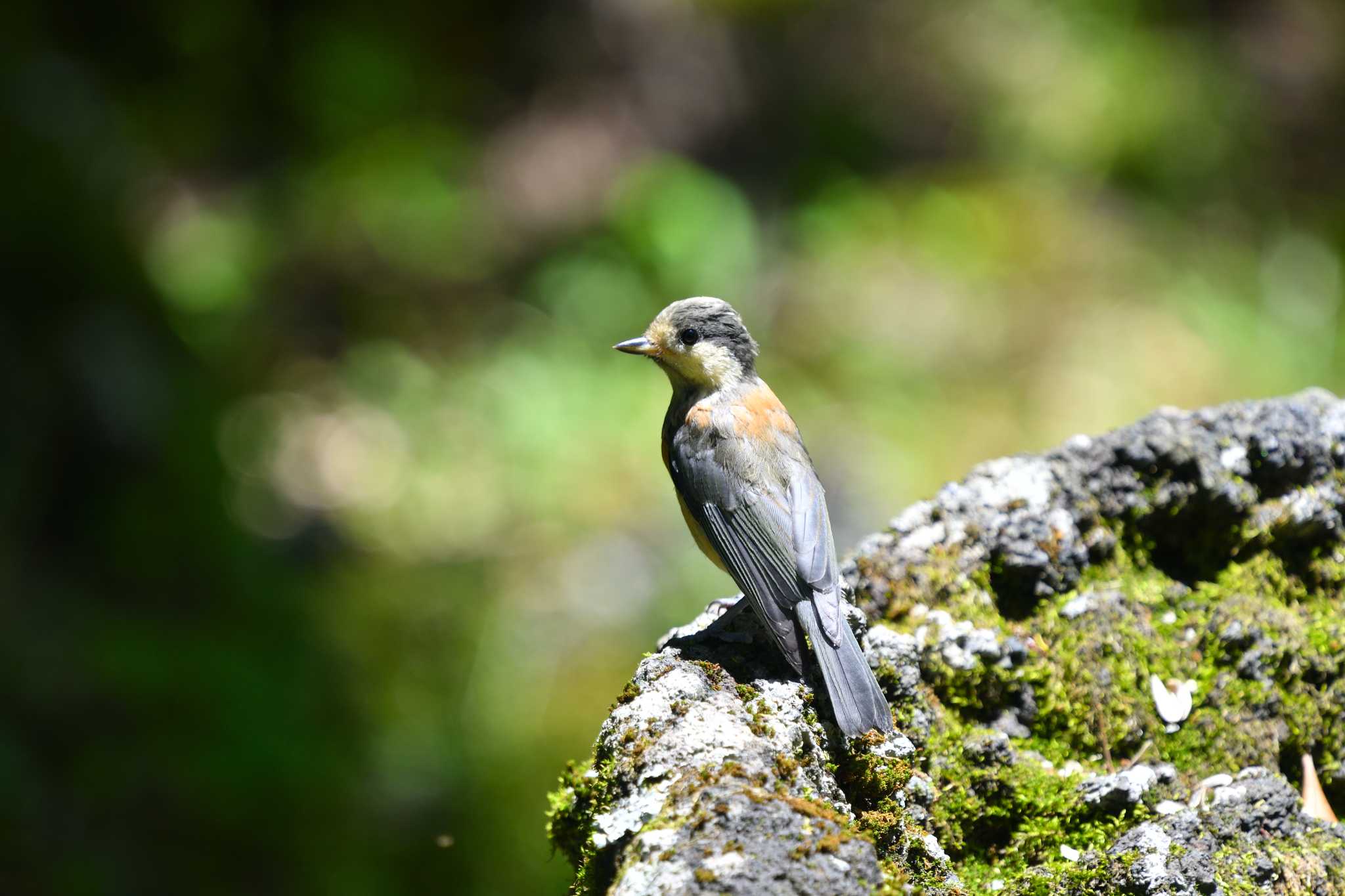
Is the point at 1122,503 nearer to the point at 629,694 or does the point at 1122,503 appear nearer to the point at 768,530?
the point at 768,530

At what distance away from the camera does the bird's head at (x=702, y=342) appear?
3688 millimetres

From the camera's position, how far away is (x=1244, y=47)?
8867mm

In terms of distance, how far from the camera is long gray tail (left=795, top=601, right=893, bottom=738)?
2514mm

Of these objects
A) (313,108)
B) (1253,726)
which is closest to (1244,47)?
(313,108)

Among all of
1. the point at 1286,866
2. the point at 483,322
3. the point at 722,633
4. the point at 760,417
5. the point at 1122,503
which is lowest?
the point at 1286,866

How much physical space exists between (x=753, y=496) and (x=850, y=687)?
2.78ft

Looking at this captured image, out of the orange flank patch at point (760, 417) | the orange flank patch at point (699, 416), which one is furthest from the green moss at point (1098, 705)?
the orange flank patch at point (699, 416)

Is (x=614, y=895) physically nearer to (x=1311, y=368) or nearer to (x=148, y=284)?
(x=148, y=284)

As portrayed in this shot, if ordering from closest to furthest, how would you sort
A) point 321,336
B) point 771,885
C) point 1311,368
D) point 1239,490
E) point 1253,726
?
point 771,885 < point 1253,726 < point 1239,490 < point 1311,368 < point 321,336

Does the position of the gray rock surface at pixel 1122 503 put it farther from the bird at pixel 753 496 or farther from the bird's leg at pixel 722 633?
the bird's leg at pixel 722 633

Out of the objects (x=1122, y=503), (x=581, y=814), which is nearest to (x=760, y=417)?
(x=1122, y=503)

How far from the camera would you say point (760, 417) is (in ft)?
11.7

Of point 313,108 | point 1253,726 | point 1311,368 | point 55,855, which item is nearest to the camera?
point 1253,726

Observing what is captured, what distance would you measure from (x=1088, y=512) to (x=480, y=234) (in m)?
5.85
